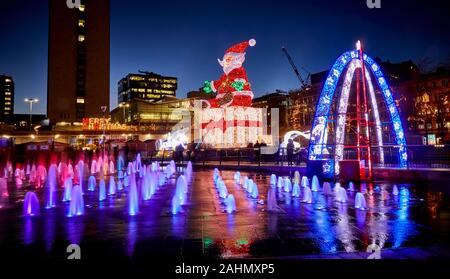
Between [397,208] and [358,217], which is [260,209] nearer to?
[358,217]

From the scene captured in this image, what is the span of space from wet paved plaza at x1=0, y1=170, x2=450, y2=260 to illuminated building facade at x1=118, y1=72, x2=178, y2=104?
157 metres

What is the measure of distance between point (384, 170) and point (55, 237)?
16.4 m

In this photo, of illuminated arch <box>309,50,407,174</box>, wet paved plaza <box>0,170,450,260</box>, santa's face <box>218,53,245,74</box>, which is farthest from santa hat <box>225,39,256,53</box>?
wet paved plaza <box>0,170,450,260</box>

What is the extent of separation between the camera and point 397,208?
10.1 metres

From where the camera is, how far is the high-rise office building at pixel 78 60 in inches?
3706

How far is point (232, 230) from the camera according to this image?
7.39m

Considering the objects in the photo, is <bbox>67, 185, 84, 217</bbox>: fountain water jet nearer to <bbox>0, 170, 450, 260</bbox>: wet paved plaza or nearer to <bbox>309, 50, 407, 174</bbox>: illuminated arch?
<bbox>0, 170, 450, 260</bbox>: wet paved plaza

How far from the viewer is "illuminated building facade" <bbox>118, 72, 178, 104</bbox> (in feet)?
552

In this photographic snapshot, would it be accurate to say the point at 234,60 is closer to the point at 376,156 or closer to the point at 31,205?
the point at 376,156

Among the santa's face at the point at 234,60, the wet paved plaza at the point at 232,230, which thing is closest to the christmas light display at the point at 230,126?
the santa's face at the point at 234,60

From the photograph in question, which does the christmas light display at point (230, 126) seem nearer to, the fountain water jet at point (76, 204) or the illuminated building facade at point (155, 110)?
the fountain water jet at point (76, 204)

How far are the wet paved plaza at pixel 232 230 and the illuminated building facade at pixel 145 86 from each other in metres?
157

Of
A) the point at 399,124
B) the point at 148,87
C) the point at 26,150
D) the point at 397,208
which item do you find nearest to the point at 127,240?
the point at 397,208
